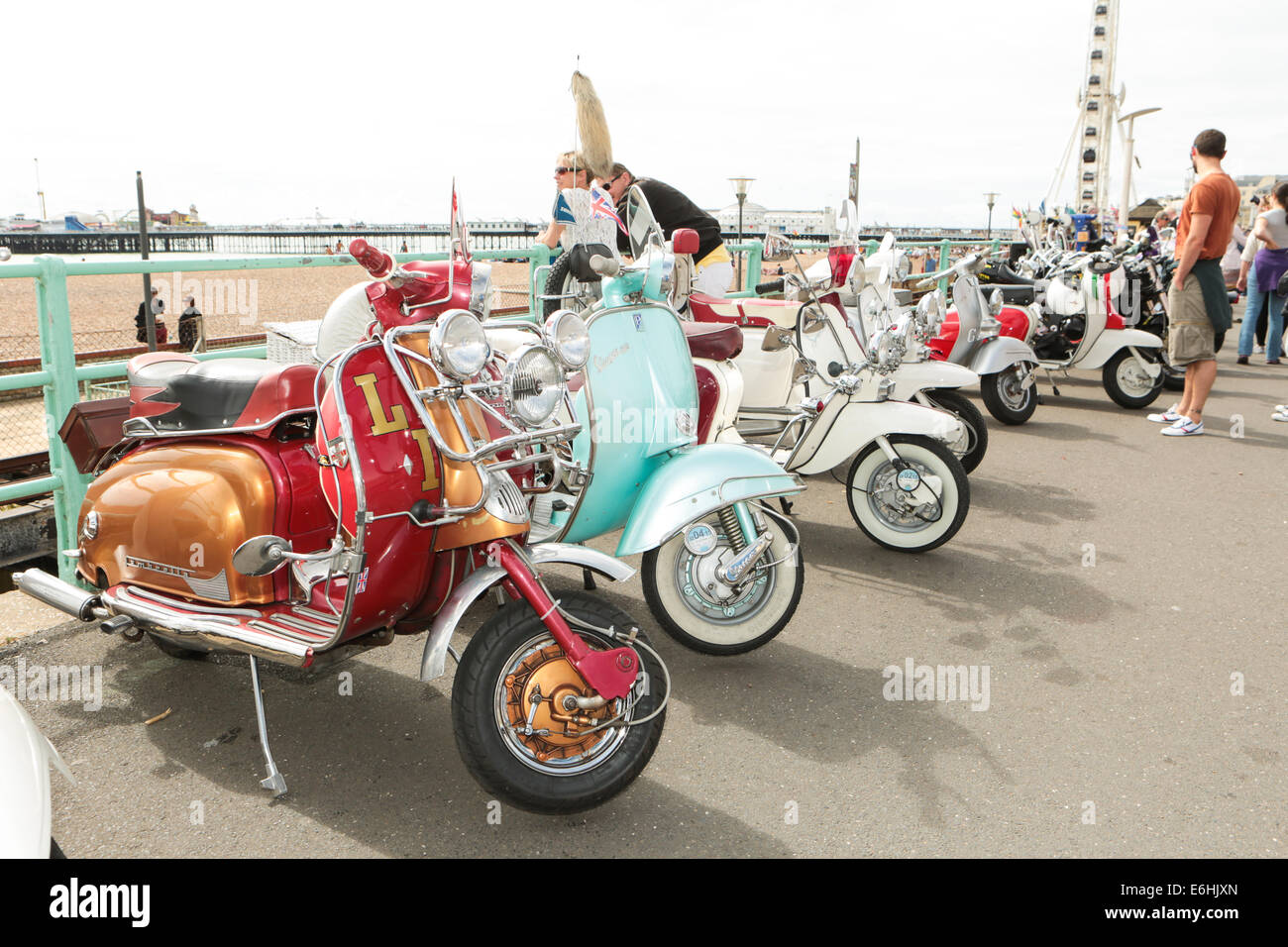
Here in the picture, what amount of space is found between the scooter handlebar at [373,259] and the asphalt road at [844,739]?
1.36 meters

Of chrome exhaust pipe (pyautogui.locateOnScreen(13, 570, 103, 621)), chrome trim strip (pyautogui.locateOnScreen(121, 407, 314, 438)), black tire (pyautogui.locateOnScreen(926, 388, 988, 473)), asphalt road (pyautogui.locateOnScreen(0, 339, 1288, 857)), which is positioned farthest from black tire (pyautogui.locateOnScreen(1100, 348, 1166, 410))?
chrome exhaust pipe (pyautogui.locateOnScreen(13, 570, 103, 621))

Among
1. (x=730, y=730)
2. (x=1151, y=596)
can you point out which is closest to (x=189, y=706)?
(x=730, y=730)

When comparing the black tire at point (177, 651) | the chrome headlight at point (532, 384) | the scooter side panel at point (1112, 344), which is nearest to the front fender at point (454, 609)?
the chrome headlight at point (532, 384)

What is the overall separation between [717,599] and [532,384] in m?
1.22

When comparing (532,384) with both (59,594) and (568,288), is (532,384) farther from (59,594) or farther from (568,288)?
(568,288)

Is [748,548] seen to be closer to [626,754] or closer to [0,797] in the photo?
[626,754]

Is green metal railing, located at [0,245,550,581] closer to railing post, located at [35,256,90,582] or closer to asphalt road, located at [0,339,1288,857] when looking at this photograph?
railing post, located at [35,256,90,582]

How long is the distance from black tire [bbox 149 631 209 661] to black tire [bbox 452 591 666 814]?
1.29 metres

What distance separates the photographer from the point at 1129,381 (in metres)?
8.52

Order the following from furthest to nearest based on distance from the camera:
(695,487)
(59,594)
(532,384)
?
1. (695,487)
2. (59,594)
3. (532,384)

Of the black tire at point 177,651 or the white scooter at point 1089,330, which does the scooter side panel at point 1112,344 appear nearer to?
the white scooter at point 1089,330

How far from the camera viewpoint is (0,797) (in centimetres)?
147

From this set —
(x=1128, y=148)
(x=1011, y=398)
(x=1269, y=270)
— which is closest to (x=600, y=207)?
(x=1011, y=398)
